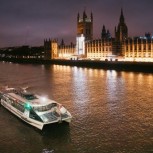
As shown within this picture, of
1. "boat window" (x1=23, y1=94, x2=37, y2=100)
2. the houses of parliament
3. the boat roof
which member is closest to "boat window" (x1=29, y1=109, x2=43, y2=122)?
the boat roof

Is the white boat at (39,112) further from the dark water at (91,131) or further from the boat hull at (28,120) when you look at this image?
the dark water at (91,131)

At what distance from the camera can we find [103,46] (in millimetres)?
144125

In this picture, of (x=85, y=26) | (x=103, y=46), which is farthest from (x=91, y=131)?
(x=85, y=26)

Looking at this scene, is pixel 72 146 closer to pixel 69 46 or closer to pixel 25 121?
pixel 25 121

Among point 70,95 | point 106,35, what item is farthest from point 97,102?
point 106,35

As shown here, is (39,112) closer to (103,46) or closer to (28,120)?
(28,120)

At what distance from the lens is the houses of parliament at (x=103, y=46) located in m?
122

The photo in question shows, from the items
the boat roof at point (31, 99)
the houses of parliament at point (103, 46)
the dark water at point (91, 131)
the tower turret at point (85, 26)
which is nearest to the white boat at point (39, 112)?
the boat roof at point (31, 99)

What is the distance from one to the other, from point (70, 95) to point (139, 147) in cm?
2592

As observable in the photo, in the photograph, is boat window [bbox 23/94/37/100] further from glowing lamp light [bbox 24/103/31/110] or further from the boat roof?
glowing lamp light [bbox 24/103/31/110]

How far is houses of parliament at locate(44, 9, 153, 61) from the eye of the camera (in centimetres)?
12247

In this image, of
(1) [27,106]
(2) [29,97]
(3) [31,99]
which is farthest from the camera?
(2) [29,97]

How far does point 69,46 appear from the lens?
18138cm

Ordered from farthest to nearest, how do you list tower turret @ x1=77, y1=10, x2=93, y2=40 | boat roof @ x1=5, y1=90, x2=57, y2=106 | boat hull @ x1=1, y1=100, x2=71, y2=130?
tower turret @ x1=77, y1=10, x2=93, y2=40 < boat roof @ x1=5, y1=90, x2=57, y2=106 < boat hull @ x1=1, y1=100, x2=71, y2=130
